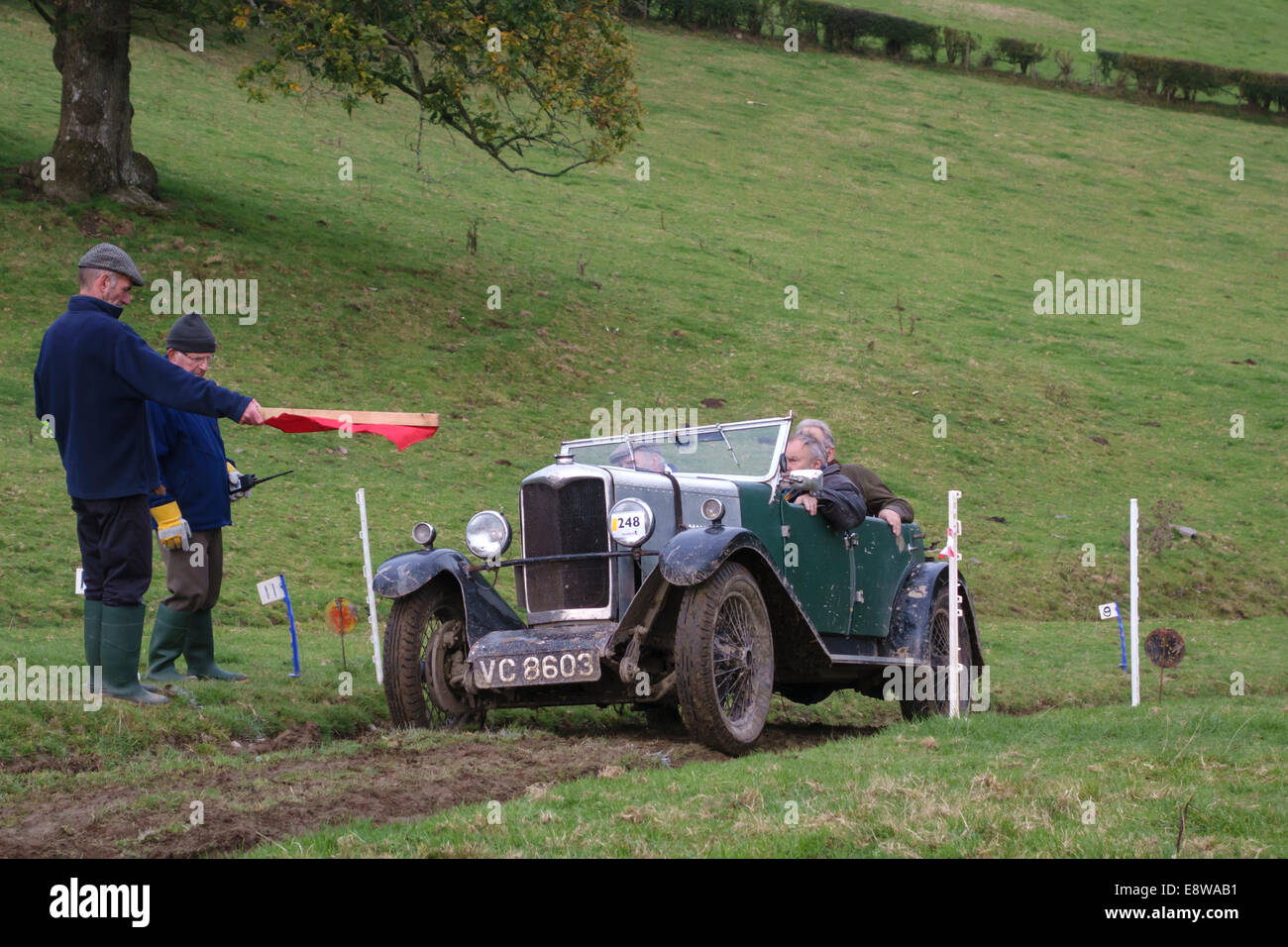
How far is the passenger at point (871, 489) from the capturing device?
9336 mm

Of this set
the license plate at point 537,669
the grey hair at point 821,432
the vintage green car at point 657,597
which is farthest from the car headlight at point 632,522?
the grey hair at point 821,432

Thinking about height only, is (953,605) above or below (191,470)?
below

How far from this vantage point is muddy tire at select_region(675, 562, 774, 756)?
23.6 feet

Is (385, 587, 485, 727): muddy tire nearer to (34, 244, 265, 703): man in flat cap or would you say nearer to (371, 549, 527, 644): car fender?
(371, 549, 527, 644): car fender

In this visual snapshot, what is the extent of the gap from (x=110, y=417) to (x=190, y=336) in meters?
1.66

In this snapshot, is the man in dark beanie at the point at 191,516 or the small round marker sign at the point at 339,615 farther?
the small round marker sign at the point at 339,615

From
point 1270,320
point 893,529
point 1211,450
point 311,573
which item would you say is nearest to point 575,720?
point 893,529

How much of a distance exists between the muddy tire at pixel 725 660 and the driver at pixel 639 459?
1.45m

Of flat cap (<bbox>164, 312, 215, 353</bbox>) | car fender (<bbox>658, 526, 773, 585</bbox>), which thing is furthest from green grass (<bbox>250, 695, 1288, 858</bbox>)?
flat cap (<bbox>164, 312, 215, 353</bbox>)

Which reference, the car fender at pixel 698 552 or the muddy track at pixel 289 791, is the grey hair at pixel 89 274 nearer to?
the muddy track at pixel 289 791

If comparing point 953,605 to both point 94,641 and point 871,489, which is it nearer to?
point 871,489

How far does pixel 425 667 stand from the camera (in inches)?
321

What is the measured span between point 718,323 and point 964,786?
1980 centimetres

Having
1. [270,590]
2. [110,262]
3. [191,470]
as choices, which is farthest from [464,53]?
[110,262]
